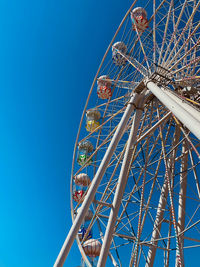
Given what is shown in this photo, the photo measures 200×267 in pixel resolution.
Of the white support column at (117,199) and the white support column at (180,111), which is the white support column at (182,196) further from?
the white support column at (180,111)

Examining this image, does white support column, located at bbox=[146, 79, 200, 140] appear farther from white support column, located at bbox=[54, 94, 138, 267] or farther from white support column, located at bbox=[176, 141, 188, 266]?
white support column, located at bbox=[176, 141, 188, 266]

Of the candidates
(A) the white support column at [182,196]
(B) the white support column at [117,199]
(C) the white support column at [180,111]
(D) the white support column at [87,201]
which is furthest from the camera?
(A) the white support column at [182,196]

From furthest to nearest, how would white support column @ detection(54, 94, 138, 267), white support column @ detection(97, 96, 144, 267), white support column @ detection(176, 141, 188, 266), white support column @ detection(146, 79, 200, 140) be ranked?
white support column @ detection(176, 141, 188, 266), white support column @ detection(97, 96, 144, 267), white support column @ detection(54, 94, 138, 267), white support column @ detection(146, 79, 200, 140)

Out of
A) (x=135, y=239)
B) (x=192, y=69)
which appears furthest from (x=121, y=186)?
(x=192, y=69)

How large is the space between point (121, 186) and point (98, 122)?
555 centimetres

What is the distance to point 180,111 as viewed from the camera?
4.11 meters

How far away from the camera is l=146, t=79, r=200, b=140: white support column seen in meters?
3.47

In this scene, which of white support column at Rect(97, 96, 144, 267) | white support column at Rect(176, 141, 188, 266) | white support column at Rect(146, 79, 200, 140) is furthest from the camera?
white support column at Rect(176, 141, 188, 266)

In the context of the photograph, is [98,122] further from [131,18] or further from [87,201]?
[87,201]

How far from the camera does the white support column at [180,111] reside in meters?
3.47

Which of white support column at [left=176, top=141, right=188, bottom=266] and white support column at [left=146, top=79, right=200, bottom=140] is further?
white support column at [left=176, top=141, right=188, bottom=266]

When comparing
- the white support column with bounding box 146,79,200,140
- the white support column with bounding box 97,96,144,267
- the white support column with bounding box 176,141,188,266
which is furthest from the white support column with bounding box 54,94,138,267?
the white support column with bounding box 176,141,188,266

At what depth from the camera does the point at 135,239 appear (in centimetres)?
657

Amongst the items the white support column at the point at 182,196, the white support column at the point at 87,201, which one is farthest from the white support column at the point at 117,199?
the white support column at the point at 182,196
